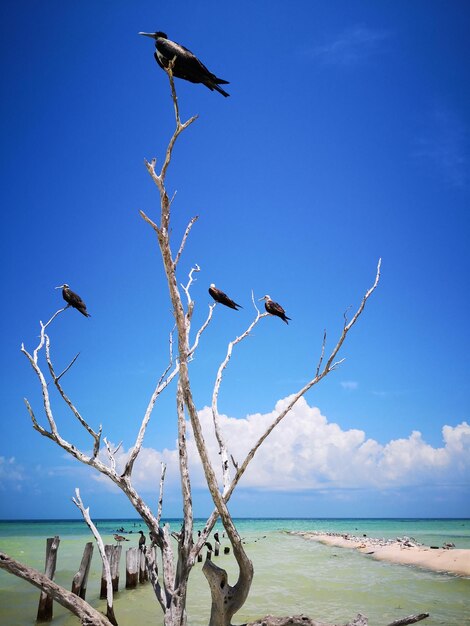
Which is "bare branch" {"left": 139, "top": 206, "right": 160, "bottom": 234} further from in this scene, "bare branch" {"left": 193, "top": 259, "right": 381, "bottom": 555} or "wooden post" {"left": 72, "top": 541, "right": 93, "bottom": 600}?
"wooden post" {"left": 72, "top": 541, "right": 93, "bottom": 600}

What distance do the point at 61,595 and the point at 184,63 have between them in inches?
186

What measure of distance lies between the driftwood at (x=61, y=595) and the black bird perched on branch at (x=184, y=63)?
14.7 feet

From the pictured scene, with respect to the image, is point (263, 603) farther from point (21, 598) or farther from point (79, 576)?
point (21, 598)

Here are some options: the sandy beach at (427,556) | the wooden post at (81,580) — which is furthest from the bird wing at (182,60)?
the sandy beach at (427,556)

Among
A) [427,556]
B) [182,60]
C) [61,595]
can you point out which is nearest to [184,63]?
[182,60]

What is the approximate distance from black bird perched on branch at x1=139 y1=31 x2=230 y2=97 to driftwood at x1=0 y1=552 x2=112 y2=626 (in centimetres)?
448

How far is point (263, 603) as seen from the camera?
444 inches

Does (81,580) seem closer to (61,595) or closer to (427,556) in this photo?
(61,595)

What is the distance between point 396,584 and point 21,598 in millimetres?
11130

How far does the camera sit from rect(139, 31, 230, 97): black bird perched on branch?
3773 millimetres

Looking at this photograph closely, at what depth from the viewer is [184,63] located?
381 cm

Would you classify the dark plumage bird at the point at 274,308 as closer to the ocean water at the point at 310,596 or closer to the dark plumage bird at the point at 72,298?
the dark plumage bird at the point at 72,298

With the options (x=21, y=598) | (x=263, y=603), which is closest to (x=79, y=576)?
(x=21, y=598)

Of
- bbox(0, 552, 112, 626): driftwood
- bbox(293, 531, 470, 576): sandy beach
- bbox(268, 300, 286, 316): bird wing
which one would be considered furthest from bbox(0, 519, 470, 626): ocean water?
bbox(268, 300, 286, 316): bird wing
